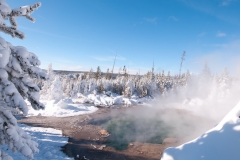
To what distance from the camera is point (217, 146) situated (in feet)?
21.3

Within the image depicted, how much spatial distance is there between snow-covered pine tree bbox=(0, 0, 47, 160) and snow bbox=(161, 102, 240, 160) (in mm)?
5740

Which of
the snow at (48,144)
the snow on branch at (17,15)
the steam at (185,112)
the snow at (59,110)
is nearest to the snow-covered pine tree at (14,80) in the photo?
the snow on branch at (17,15)

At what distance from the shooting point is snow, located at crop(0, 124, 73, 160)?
45.2 ft

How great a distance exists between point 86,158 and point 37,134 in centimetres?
860

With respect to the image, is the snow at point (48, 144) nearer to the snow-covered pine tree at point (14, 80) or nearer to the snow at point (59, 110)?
the snow at point (59, 110)

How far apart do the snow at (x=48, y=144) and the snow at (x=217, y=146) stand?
37.1ft

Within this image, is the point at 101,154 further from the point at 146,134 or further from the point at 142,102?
the point at 142,102

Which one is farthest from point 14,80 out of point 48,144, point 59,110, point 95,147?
point 59,110

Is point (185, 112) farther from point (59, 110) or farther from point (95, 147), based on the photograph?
point (95, 147)

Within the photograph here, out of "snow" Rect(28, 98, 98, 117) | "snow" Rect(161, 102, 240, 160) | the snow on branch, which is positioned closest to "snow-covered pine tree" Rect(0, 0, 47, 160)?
the snow on branch

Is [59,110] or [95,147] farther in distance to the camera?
[59,110]

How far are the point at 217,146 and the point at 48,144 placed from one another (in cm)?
1649

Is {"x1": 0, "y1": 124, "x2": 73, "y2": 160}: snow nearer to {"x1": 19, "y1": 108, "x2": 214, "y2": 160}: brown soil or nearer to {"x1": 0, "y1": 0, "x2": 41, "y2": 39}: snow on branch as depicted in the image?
{"x1": 19, "y1": 108, "x2": 214, "y2": 160}: brown soil

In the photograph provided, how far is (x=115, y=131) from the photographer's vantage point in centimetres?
2452
